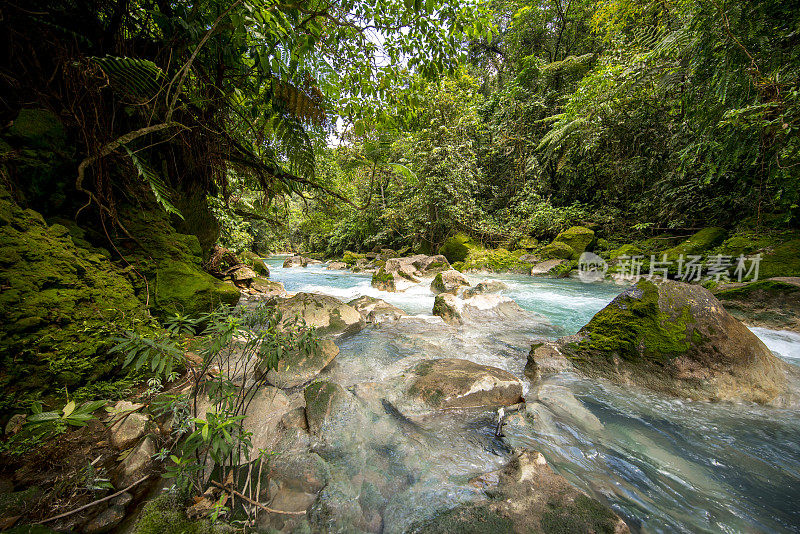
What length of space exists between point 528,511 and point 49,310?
2.95 meters

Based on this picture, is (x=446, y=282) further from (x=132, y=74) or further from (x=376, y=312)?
(x=132, y=74)

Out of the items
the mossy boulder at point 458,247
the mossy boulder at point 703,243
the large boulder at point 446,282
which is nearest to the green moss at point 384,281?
Result: the large boulder at point 446,282

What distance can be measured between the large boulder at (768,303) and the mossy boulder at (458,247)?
7617mm

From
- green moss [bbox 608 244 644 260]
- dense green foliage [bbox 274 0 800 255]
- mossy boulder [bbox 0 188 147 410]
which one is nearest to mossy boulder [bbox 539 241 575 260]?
green moss [bbox 608 244 644 260]

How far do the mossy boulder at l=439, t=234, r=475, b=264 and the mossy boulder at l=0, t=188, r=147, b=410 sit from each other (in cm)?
1079

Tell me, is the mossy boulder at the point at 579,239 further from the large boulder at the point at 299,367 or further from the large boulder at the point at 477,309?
the large boulder at the point at 299,367

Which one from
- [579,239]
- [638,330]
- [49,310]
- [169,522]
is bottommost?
[169,522]

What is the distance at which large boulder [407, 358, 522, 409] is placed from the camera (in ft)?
7.06

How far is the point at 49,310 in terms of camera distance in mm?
1621

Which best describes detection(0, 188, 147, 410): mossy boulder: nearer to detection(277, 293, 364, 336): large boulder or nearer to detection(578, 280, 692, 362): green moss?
detection(277, 293, 364, 336): large boulder

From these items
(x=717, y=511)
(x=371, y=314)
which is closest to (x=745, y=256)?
(x=717, y=511)

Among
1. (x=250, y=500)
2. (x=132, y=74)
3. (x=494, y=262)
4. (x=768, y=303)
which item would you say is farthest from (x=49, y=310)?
(x=494, y=262)

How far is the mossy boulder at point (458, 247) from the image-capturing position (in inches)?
457

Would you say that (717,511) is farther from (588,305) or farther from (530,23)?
(530,23)
